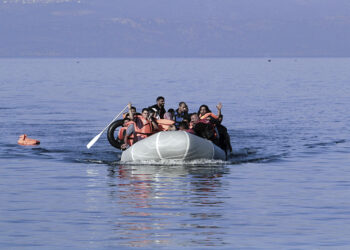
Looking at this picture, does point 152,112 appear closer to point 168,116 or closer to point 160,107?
point 168,116

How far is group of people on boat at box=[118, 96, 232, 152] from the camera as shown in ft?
97.2

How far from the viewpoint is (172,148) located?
28.7 m

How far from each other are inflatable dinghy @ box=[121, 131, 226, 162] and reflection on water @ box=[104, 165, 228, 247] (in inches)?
19.4

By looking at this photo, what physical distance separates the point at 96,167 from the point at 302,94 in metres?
60.8

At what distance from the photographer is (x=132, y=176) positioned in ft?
87.6

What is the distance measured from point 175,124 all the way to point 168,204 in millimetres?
10142

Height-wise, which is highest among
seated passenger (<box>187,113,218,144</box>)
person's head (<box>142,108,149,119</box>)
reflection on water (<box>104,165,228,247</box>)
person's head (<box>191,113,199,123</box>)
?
person's head (<box>142,108,149,119</box>)

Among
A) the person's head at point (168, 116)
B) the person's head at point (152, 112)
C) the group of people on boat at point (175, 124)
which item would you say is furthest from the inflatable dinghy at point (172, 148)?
the person's head at point (168, 116)

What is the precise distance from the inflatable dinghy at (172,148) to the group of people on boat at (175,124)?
649mm

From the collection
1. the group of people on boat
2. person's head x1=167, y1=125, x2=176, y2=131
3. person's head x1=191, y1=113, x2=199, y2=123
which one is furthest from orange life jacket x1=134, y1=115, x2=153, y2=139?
person's head x1=191, y1=113, x2=199, y2=123

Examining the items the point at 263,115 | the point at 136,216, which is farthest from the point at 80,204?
the point at 263,115

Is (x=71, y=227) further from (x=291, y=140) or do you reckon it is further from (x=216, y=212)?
(x=291, y=140)

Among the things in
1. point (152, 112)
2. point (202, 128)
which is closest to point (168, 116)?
point (152, 112)

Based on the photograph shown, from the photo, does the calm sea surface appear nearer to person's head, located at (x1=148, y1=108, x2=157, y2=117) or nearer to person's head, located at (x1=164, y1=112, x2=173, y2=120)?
person's head, located at (x1=148, y1=108, x2=157, y2=117)
